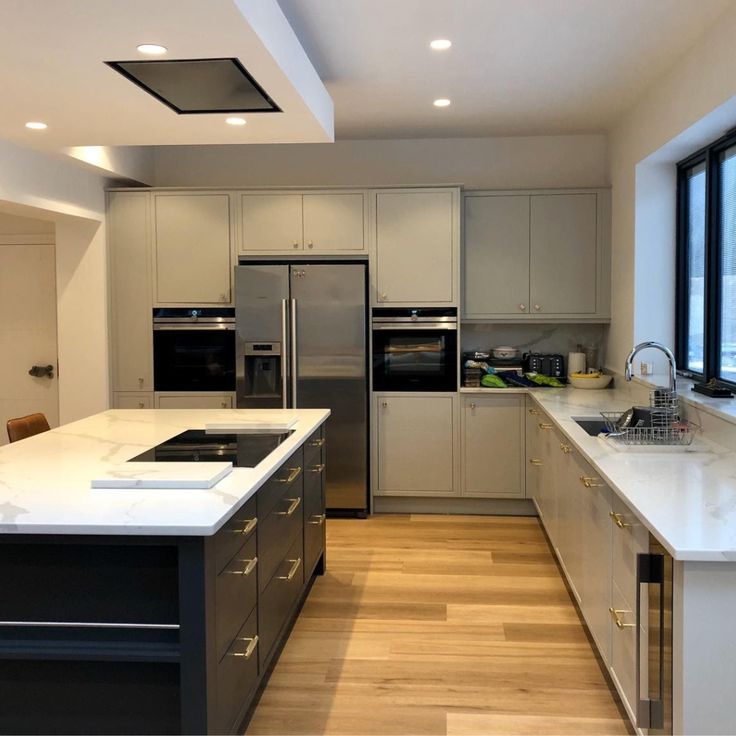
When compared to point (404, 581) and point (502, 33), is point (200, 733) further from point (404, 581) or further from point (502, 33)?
point (502, 33)

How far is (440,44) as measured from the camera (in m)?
3.86

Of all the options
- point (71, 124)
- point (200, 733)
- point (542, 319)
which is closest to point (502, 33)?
point (71, 124)

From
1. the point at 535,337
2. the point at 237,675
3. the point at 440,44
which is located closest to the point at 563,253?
the point at 535,337

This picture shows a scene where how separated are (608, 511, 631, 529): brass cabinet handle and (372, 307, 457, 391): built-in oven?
9.44 feet

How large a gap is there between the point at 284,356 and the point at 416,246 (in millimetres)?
1155

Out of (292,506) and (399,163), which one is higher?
(399,163)

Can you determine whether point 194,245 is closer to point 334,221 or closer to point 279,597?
point 334,221

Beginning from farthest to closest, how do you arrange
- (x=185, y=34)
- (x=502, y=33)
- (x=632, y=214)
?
1. (x=632, y=214)
2. (x=502, y=33)
3. (x=185, y=34)

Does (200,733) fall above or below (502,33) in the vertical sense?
below

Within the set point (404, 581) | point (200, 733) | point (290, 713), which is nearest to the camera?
point (200, 733)

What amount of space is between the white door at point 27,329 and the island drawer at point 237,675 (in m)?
4.47

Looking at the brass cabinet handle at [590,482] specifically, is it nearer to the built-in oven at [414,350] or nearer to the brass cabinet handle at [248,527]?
the brass cabinet handle at [248,527]

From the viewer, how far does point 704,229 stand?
4.38 metres

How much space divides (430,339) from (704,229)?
1.91 m
